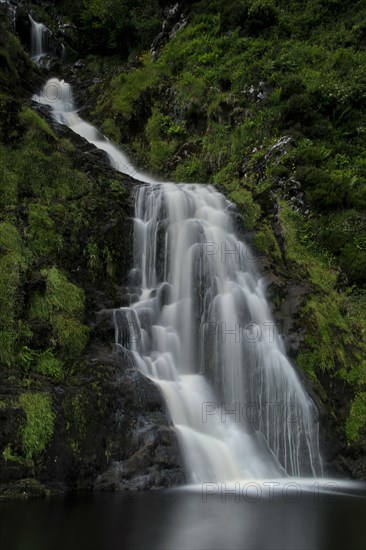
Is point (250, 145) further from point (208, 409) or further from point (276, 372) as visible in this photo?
point (208, 409)

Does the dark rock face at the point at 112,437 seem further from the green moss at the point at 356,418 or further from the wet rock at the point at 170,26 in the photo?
the wet rock at the point at 170,26

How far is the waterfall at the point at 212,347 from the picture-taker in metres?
10.2

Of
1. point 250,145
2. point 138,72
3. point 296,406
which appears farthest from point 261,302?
point 138,72

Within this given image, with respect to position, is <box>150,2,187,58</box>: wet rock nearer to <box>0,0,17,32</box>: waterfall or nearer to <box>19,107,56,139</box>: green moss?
<box>0,0,17,32</box>: waterfall

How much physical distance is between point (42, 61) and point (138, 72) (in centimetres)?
725

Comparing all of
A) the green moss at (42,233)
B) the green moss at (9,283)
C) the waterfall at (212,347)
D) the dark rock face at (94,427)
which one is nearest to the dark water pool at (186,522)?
the dark rock face at (94,427)

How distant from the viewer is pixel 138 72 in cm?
2505

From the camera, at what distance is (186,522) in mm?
6902

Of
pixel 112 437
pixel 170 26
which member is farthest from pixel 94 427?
pixel 170 26

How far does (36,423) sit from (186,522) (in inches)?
126

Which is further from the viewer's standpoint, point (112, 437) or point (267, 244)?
point (267, 244)

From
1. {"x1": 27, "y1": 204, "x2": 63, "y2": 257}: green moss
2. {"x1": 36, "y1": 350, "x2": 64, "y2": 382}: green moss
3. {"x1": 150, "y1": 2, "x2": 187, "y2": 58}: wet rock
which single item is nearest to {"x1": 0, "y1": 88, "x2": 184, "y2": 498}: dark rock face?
{"x1": 36, "y1": 350, "x2": 64, "y2": 382}: green moss

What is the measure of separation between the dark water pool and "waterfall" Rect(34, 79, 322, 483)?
4.58ft

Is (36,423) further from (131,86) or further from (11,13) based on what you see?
(11,13)
